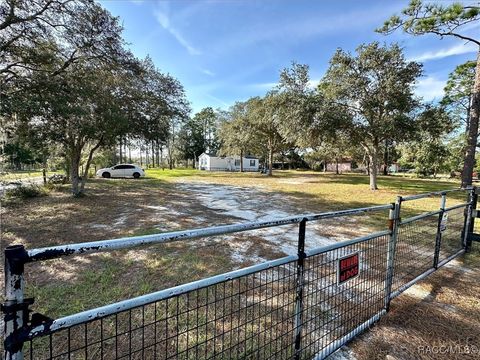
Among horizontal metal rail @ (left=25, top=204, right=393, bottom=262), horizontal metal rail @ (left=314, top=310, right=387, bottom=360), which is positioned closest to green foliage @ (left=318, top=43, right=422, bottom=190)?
horizontal metal rail @ (left=314, top=310, right=387, bottom=360)

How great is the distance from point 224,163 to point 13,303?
4284 cm

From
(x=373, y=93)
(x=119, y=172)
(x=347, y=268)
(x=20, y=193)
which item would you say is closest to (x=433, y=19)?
(x=373, y=93)

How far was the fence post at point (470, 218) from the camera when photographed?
4430mm

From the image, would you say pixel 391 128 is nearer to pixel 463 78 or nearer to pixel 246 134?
pixel 463 78

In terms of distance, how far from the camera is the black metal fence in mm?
953

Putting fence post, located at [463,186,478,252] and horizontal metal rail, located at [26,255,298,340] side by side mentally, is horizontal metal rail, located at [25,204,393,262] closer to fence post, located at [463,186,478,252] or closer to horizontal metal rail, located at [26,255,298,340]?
horizontal metal rail, located at [26,255,298,340]

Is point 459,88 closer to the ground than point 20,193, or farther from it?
farther from it

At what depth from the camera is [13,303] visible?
0.88 m

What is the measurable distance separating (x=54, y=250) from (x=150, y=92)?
11.3 m

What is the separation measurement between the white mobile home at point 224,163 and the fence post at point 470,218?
39.0 m

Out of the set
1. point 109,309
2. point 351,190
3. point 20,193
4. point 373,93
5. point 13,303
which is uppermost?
point 373,93

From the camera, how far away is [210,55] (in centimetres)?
1355

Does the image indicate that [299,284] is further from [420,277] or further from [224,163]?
[224,163]

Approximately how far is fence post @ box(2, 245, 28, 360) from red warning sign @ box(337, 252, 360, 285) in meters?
1.93
